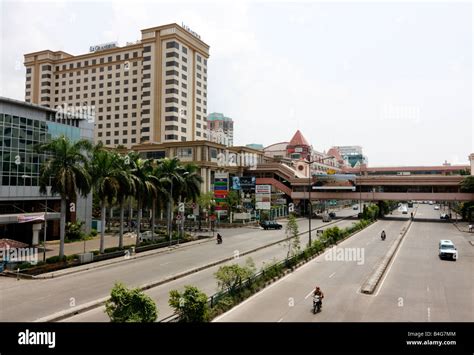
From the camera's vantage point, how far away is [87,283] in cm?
2530

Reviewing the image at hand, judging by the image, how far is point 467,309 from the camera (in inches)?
740

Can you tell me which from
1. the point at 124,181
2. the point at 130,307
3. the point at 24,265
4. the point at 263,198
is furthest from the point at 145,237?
the point at 130,307

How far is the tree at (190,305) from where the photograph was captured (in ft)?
51.2

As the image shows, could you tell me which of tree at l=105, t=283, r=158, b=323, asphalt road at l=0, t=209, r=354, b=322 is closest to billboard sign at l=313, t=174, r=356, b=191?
asphalt road at l=0, t=209, r=354, b=322

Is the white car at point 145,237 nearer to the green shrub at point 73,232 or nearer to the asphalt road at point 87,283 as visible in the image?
the asphalt road at point 87,283

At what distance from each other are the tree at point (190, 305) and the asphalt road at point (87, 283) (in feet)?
24.7

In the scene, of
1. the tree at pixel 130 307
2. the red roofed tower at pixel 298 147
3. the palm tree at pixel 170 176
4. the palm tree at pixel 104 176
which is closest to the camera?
the tree at pixel 130 307

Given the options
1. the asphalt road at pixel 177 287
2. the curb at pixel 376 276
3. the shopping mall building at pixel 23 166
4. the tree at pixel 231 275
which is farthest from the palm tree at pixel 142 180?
the curb at pixel 376 276

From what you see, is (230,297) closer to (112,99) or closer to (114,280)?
(114,280)

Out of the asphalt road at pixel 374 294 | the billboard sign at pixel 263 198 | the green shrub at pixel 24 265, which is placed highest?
Result: the billboard sign at pixel 263 198

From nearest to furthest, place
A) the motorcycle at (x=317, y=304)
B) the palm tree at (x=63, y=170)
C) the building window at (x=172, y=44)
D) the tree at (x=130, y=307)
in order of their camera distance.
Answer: the tree at (x=130, y=307)
the motorcycle at (x=317, y=304)
the palm tree at (x=63, y=170)
the building window at (x=172, y=44)

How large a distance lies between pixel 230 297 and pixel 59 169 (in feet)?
63.2
